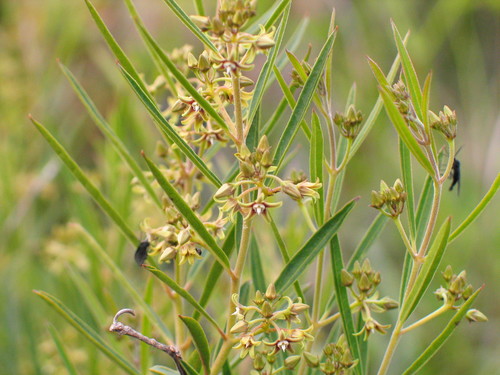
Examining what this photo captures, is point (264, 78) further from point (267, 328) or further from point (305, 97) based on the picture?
point (267, 328)

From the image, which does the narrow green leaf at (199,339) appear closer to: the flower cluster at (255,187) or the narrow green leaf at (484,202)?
the flower cluster at (255,187)

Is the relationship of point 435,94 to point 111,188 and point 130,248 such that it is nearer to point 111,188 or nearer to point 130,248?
point 130,248

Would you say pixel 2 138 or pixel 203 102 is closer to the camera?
pixel 203 102

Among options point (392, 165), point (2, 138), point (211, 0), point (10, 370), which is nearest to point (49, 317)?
point (10, 370)

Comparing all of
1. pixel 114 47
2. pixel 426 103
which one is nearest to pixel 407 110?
pixel 426 103

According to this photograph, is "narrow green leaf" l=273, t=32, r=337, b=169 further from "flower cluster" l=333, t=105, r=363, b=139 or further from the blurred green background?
the blurred green background

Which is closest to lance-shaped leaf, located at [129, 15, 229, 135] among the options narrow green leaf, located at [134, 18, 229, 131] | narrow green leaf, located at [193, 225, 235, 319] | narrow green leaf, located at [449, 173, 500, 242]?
narrow green leaf, located at [134, 18, 229, 131]

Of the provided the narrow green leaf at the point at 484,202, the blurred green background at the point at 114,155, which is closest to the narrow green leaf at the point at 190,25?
the narrow green leaf at the point at 484,202
